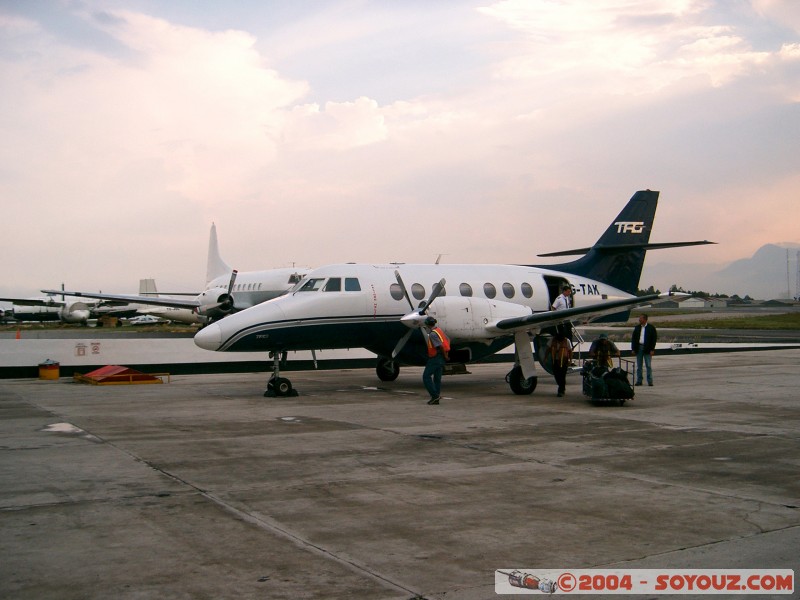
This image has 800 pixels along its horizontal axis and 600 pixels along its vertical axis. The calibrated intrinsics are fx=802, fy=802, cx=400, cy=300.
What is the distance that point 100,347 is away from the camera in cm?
2261

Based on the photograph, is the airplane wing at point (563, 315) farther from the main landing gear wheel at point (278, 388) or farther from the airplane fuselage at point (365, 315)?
the main landing gear wheel at point (278, 388)

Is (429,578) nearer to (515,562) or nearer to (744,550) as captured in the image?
(515,562)

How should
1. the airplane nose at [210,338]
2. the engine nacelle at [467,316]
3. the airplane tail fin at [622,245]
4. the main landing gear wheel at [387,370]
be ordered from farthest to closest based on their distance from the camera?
the airplane tail fin at [622,245] → the main landing gear wheel at [387,370] → the engine nacelle at [467,316] → the airplane nose at [210,338]

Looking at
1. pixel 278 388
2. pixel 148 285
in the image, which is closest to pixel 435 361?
pixel 278 388

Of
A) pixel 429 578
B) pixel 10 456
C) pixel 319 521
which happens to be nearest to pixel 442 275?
pixel 10 456

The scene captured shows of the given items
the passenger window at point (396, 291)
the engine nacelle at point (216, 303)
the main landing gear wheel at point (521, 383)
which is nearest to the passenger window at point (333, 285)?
the passenger window at point (396, 291)

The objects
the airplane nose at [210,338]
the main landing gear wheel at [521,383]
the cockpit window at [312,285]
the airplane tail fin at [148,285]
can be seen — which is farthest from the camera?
the airplane tail fin at [148,285]

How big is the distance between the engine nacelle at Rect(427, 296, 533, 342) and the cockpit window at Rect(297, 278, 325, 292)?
264 centimetres

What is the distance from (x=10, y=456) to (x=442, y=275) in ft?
40.0

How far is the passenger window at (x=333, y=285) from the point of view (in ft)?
59.8

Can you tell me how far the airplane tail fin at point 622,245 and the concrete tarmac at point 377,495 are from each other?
855 cm

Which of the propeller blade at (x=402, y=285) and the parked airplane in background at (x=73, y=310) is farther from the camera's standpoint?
the parked airplane in background at (x=73, y=310)

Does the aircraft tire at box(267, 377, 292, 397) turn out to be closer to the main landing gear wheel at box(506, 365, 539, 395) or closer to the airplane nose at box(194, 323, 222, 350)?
the airplane nose at box(194, 323, 222, 350)

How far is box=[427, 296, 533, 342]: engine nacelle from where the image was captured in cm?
1781
